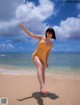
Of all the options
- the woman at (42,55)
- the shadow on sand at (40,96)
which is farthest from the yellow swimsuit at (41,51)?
the shadow on sand at (40,96)

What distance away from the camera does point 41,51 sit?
2.05 metres

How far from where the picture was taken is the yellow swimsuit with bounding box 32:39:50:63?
6.71 ft

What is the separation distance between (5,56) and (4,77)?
161mm

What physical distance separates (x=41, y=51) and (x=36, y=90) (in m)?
0.30

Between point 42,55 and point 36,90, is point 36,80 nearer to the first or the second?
point 36,90

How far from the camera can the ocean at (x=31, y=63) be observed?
209 centimetres

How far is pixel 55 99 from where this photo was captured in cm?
205

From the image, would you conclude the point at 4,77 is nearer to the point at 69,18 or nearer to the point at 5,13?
the point at 5,13

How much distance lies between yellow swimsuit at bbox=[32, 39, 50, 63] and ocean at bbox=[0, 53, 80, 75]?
2.0 inches

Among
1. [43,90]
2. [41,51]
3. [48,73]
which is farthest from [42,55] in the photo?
[43,90]

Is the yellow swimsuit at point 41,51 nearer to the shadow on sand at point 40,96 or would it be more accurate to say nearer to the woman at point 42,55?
the woman at point 42,55

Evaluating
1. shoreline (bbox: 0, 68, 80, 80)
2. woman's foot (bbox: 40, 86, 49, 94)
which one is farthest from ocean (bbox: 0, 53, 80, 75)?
woman's foot (bbox: 40, 86, 49, 94)

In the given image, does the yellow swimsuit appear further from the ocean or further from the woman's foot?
the woman's foot

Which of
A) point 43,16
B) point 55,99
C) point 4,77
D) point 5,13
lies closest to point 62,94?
point 55,99
